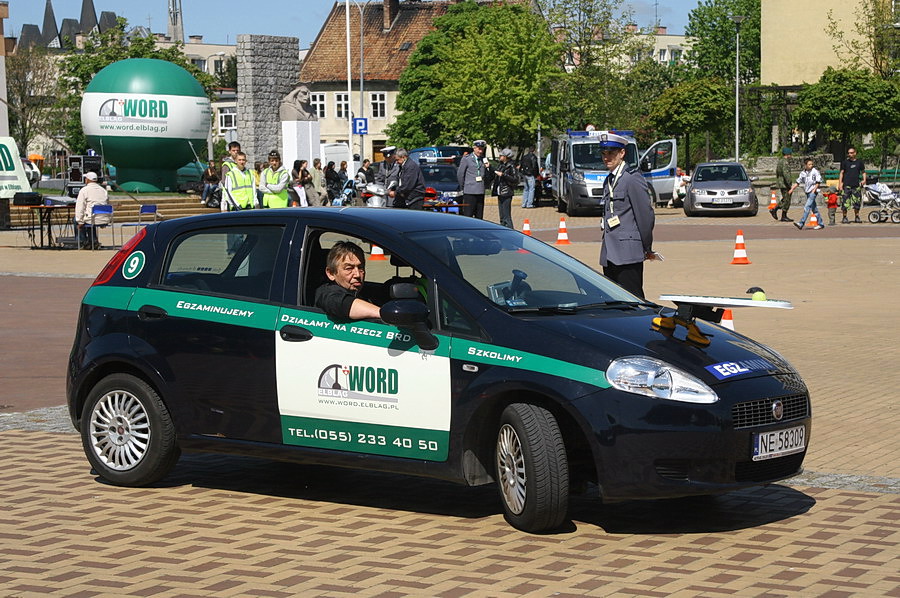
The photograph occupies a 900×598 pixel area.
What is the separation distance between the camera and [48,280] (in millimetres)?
21812

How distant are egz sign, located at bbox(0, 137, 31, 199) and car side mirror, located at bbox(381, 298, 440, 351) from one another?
28.3 metres

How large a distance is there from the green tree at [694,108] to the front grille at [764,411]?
69.2 metres

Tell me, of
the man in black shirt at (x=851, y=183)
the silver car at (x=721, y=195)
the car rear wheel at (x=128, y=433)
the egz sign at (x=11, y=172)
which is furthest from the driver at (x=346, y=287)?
the silver car at (x=721, y=195)

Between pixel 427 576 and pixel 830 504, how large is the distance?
2456mm

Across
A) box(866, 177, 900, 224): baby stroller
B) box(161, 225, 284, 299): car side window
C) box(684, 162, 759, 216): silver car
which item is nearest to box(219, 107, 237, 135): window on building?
box(684, 162, 759, 216): silver car

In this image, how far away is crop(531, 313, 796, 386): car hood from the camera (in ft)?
21.7

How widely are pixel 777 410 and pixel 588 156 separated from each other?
3620 centimetres

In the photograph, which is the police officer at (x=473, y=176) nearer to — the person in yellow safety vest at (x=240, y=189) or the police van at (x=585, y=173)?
the person in yellow safety vest at (x=240, y=189)

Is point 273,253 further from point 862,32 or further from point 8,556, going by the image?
point 862,32

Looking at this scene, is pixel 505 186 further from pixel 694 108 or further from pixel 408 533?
pixel 694 108

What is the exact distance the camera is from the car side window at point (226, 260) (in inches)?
303

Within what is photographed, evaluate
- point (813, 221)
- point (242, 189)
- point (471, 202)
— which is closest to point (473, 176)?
point (471, 202)

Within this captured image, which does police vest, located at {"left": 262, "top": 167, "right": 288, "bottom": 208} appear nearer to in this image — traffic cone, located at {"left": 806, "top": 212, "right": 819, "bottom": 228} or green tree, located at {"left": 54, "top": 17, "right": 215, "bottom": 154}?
traffic cone, located at {"left": 806, "top": 212, "right": 819, "bottom": 228}

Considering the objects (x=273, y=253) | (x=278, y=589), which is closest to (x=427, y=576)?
(x=278, y=589)
